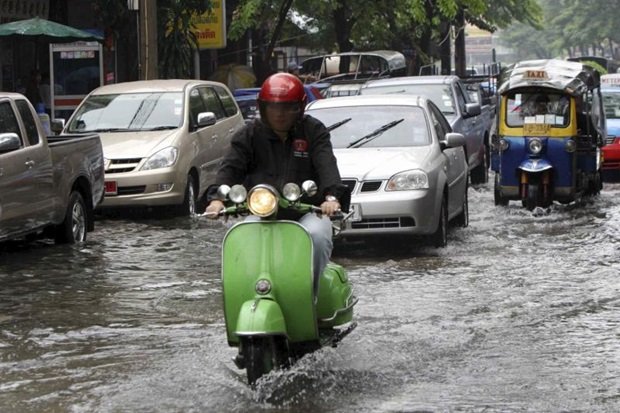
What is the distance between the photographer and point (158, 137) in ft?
54.1

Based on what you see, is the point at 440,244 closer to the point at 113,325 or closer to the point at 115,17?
the point at 113,325

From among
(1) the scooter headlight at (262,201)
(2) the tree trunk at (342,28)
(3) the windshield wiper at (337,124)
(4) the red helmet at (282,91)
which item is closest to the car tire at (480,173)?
(3) the windshield wiper at (337,124)

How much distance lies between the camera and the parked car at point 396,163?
12.6m

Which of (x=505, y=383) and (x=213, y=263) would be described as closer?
(x=505, y=383)

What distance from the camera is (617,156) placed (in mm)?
22953

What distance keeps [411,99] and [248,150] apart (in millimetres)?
6870

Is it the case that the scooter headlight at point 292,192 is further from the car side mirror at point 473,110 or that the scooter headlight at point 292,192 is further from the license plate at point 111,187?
the car side mirror at point 473,110

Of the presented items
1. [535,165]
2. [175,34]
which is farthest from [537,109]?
[175,34]

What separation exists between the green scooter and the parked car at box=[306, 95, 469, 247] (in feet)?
15.6

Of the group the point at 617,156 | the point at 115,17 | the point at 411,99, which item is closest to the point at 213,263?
the point at 411,99

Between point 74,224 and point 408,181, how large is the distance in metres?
3.62

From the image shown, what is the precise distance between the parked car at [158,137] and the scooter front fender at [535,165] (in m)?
3.93

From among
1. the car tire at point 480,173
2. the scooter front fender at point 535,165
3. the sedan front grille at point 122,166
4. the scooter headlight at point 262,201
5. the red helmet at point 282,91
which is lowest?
the car tire at point 480,173

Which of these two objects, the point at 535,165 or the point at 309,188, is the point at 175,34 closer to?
the point at 535,165
